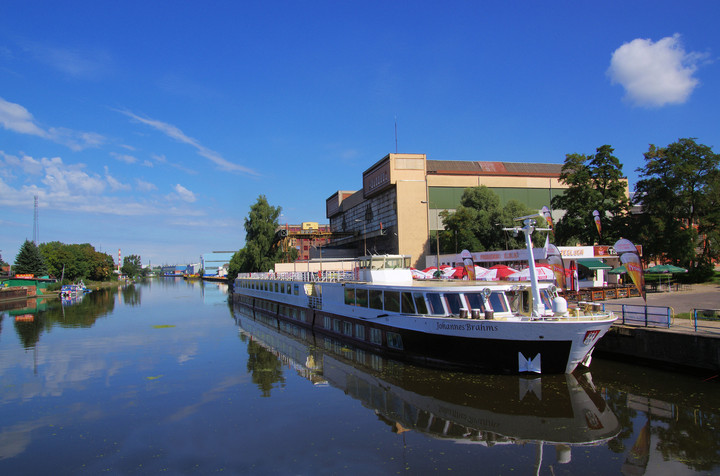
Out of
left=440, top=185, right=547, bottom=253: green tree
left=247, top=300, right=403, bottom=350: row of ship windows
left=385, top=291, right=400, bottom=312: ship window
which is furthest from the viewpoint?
left=440, top=185, right=547, bottom=253: green tree

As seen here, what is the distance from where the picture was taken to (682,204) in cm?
4466

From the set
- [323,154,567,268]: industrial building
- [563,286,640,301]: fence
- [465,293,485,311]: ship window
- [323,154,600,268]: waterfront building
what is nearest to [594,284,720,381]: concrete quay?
[465,293,485,311]: ship window

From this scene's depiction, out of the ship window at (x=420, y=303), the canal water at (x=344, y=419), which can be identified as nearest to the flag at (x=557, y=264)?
the canal water at (x=344, y=419)

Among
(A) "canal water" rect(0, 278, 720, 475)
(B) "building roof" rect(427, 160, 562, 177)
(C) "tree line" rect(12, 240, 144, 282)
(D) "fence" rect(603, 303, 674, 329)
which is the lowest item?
(A) "canal water" rect(0, 278, 720, 475)

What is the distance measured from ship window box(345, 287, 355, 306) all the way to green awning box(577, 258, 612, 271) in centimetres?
2620

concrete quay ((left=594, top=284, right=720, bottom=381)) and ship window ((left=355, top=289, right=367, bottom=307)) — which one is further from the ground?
ship window ((left=355, top=289, right=367, bottom=307))

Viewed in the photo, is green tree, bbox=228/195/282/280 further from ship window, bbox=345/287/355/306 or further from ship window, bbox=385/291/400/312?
ship window, bbox=385/291/400/312

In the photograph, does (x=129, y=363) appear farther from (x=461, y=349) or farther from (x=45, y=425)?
(x=461, y=349)

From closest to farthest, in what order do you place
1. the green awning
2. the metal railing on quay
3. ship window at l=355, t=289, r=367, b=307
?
1. the metal railing on quay
2. ship window at l=355, t=289, r=367, b=307
3. the green awning

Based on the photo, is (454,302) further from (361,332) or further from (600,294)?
(600,294)

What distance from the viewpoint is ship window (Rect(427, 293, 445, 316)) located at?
2022 centimetres

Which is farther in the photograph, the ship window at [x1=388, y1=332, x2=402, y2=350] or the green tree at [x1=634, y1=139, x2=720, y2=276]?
the green tree at [x1=634, y1=139, x2=720, y2=276]

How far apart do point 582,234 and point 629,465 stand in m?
44.0

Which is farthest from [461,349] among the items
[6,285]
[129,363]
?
[6,285]
